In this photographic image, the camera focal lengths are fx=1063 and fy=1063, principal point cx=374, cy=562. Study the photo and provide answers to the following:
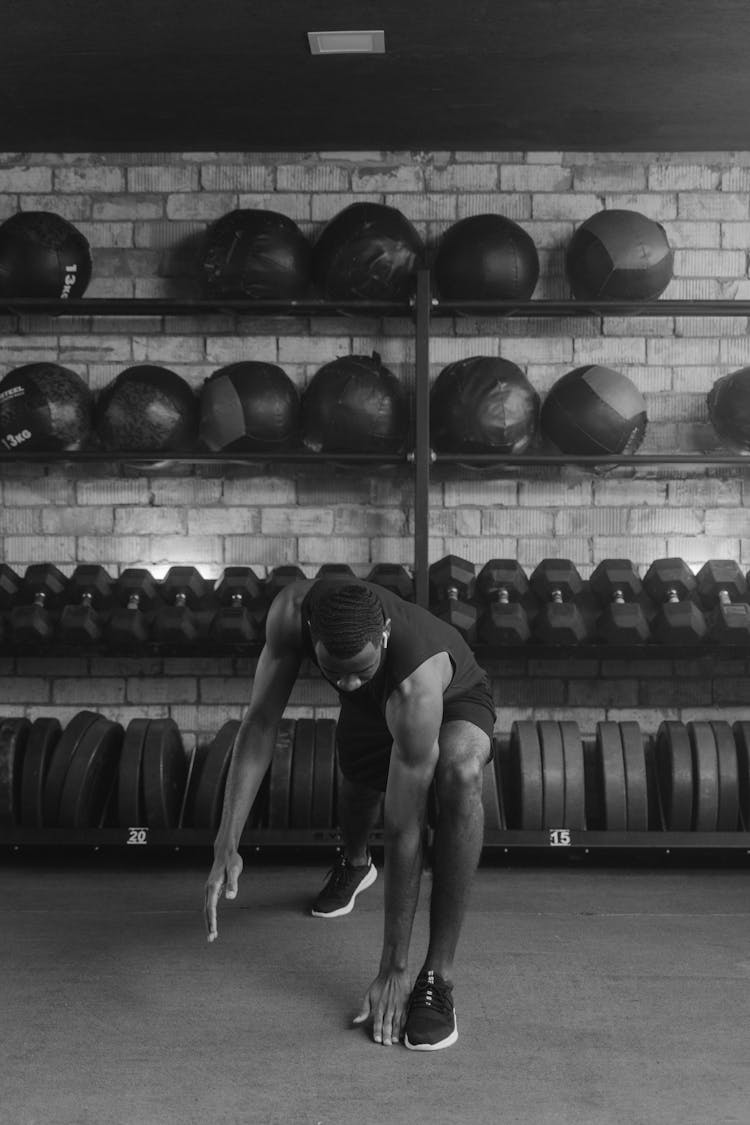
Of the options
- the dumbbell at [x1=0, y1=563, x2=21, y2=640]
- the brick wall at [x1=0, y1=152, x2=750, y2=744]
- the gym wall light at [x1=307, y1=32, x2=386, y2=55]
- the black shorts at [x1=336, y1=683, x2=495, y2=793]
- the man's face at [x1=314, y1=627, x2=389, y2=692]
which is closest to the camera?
the man's face at [x1=314, y1=627, x2=389, y2=692]

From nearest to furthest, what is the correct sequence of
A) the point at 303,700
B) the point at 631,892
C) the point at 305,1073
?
the point at 305,1073 < the point at 631,892 < the point at 303,700

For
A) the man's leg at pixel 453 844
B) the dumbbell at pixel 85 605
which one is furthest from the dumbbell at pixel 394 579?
the man's leg at pixel 453 844

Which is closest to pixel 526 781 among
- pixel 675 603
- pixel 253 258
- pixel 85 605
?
pixel 675 603

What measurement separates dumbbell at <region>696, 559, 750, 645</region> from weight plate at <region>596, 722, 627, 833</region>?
46cm

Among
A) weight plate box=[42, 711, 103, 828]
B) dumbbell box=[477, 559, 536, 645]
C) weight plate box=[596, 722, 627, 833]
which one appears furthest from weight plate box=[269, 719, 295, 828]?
weight plate box=[596, 722, 627, 833]

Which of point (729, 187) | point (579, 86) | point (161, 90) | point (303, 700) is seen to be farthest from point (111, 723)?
point (729, 187)

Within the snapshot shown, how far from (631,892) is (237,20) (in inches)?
105

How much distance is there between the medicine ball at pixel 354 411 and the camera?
3371mm

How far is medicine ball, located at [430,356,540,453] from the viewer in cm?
338

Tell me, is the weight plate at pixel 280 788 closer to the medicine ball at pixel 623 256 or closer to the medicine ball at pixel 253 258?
the medicine ball at pixel 253 258

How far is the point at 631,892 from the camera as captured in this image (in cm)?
309

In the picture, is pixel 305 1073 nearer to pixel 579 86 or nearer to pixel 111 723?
pixel 111 723

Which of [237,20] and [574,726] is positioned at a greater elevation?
[237,20]

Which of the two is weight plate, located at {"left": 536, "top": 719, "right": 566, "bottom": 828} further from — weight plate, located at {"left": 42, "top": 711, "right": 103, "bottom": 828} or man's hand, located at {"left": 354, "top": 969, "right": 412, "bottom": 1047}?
weight plate, located at {"left": 42, "top": 711, "right": 103, "bottom": 828}
